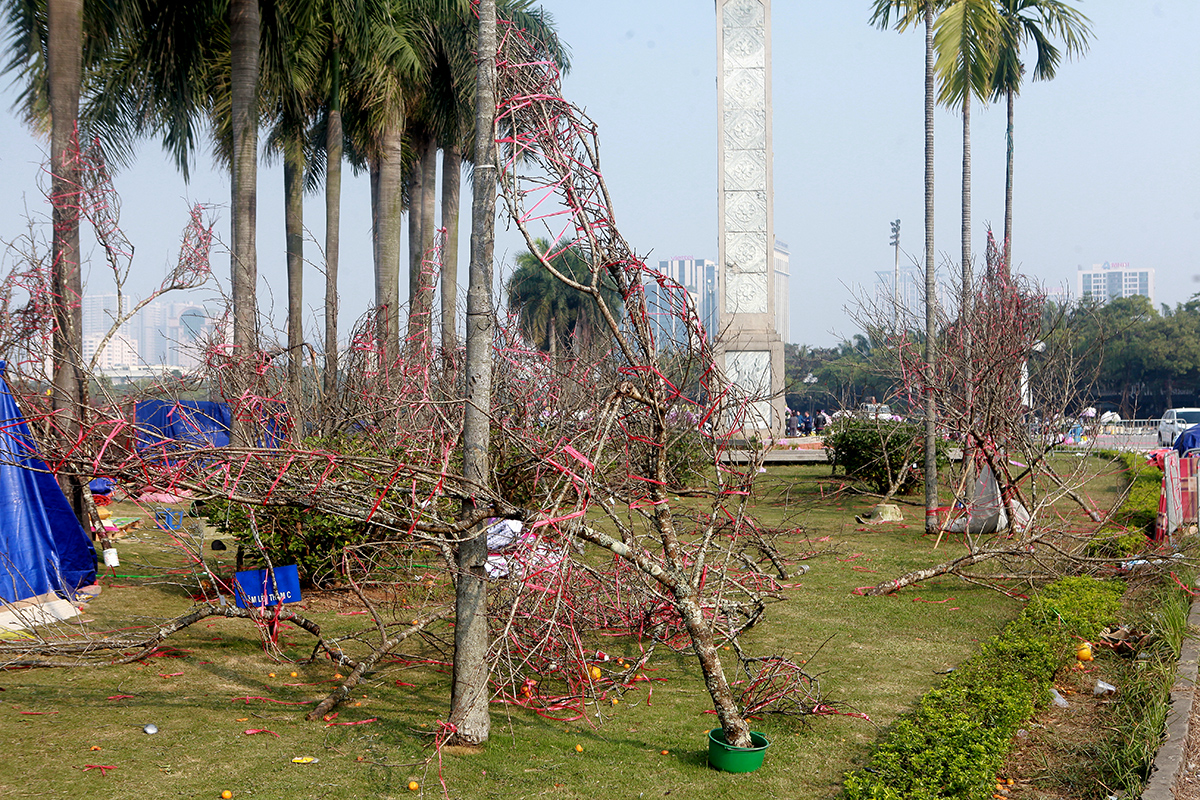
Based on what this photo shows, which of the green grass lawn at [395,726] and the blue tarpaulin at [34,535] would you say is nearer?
the green grass lawn at [395,726]

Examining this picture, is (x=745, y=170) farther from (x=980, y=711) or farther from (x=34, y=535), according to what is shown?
(x=980, y=711)

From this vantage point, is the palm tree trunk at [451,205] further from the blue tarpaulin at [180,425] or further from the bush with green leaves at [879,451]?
the bush with green leaves at [879,451]

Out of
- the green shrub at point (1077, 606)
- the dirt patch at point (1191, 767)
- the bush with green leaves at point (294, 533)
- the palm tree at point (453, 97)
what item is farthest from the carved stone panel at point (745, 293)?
the dirt patch at point (1191, 767)

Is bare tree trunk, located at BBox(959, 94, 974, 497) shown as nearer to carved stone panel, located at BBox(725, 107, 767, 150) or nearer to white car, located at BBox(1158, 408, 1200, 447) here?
carved stone panel, located at BBox(725, 107, 767, 150)

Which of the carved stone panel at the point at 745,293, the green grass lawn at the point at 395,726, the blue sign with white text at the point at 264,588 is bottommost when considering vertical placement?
the green grass lawn at the point at 395,726

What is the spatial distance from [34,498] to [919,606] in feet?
27.7

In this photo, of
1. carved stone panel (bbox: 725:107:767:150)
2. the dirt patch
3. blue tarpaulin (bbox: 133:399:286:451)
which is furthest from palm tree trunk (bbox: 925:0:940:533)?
carved stone panel (bbox: 725:107:767:150)

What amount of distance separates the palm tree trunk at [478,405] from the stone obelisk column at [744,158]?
19856 mm

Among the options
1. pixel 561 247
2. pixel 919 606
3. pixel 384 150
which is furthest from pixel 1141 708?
pixel 384 150

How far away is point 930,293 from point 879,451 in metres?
3.95

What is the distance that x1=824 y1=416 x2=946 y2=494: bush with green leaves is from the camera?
15.5 metres

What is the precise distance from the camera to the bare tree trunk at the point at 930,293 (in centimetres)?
1285

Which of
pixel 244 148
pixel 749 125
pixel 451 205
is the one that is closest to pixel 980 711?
pixel 244 148

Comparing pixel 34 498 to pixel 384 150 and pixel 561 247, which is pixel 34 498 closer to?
pixel 561 247
